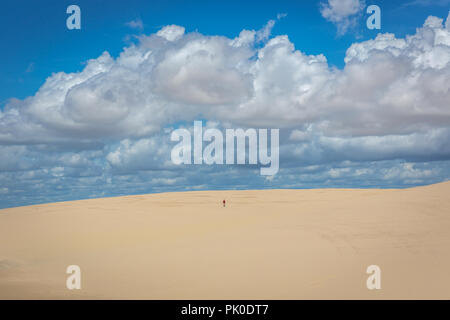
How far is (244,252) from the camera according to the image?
17.6 meters

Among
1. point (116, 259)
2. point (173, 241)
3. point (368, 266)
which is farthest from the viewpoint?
point (173, 241)

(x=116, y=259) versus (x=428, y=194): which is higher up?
(x=428, y=194)

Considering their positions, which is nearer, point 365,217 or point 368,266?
point 368,266

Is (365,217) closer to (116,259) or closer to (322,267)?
(322,267)

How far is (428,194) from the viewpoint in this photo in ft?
88.0

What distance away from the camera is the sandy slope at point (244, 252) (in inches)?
526

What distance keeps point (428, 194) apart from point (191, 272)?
1853 cm

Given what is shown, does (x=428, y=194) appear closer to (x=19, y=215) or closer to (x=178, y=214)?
(x=178, y=214)

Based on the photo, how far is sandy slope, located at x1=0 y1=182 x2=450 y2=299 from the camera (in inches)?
526
